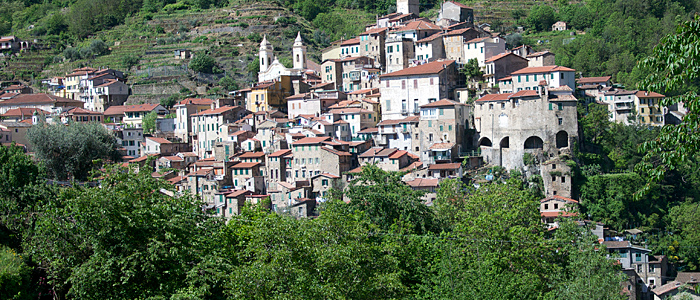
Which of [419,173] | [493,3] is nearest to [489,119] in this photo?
[419,173]

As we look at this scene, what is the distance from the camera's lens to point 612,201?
172ft

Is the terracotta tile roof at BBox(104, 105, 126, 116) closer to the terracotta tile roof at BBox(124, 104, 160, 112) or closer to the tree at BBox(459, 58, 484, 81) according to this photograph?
the terracotta tile roof at BBox(124, 104, 160, 112)

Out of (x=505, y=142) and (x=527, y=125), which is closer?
(x=527, y=125)

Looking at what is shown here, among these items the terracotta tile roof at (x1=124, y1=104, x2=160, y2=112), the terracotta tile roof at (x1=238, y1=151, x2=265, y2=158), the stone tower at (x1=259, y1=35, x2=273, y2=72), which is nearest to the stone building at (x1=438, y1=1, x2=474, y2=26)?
the stone tower at (x1=259, y1=35, x2=273, y2=72)

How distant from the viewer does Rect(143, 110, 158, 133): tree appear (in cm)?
7331

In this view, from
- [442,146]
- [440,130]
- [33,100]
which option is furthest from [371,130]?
[33,100]

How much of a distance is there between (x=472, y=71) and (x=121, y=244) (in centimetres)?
4402

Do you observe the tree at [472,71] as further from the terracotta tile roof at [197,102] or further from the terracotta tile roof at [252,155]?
the terracotta tile roof at [197,102]

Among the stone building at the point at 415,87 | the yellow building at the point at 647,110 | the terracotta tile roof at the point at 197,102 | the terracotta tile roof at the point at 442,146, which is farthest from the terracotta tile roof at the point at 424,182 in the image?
the terracotta tile roof at the point at 197,102

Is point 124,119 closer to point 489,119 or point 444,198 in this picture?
point 489,119

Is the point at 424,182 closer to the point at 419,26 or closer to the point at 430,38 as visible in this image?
the point at 430,38

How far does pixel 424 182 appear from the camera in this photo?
2028 inches

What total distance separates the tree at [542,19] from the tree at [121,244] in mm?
80565

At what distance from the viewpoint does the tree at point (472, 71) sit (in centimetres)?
6175
